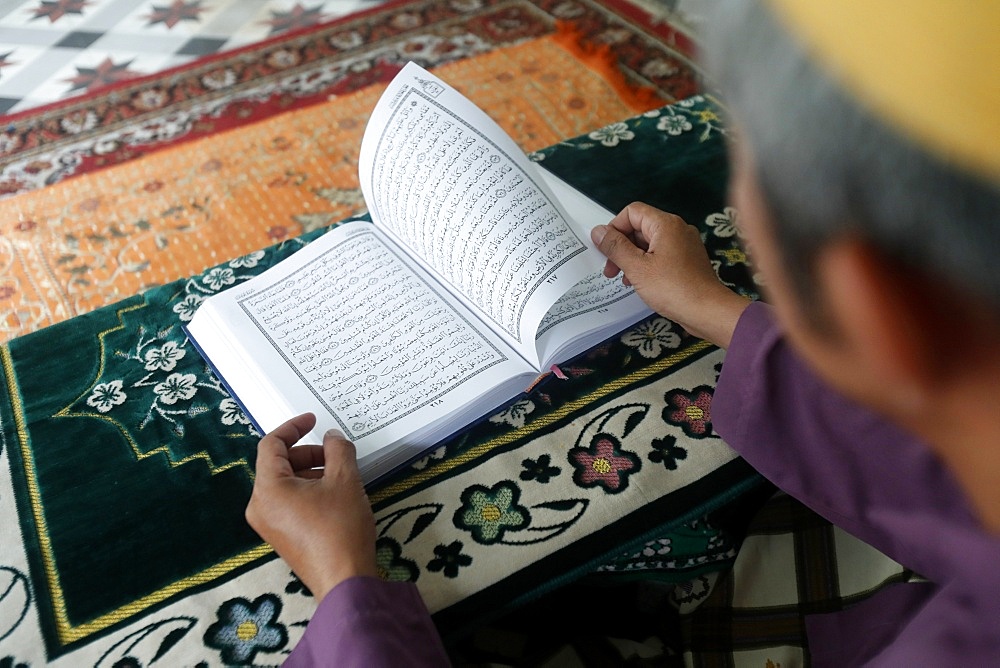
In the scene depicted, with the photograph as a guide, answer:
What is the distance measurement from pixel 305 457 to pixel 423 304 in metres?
0.23

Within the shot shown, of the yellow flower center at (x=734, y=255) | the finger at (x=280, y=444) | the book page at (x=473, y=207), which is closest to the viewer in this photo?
the finger at (x=280, y=444)

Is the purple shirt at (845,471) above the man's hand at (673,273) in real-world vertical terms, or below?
below

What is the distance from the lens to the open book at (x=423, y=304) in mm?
815

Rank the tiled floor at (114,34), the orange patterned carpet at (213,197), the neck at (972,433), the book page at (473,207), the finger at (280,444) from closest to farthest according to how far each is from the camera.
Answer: the neck at (972,433) → the finger at (280,444) → the book page at (473,207) → the orange patterned carpet at (213,197) → the tiled floor at (114,34)

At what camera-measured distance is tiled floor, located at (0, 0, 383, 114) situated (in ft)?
8.75

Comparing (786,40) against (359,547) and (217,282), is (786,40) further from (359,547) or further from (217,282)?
(217,282)

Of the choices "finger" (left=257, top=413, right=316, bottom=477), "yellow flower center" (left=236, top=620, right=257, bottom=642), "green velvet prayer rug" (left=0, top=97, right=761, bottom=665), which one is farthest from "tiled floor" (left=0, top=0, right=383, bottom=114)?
"yellow flower center" (left=236, top=620, right=257, bottom=642)

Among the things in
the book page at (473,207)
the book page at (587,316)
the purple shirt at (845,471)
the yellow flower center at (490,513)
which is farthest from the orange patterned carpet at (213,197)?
the purple shirt at (845,471)

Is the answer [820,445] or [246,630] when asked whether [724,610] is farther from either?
[246,630]

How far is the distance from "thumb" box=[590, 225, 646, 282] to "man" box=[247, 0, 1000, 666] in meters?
0.34

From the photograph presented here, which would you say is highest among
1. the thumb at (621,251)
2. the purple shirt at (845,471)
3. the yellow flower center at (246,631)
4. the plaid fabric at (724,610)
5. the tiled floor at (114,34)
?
the tiled floor at (114,34)

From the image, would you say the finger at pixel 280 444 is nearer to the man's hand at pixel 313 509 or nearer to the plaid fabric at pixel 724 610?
the man's hand at pixel 313 509

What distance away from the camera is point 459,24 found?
2.58m

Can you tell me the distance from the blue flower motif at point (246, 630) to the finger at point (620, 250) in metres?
0.49
